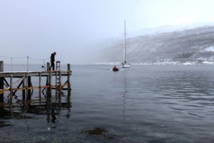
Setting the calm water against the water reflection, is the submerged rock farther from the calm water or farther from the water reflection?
the water reflection

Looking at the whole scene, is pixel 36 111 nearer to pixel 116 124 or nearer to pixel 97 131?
pixel 116 124

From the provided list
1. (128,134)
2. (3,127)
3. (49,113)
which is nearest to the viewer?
(128,134)

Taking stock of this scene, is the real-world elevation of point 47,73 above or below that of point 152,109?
above

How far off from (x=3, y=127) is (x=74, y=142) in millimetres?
6234

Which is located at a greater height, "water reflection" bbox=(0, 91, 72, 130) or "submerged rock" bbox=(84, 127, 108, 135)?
"water reflection" bbox=(0, 91, 72, 130)

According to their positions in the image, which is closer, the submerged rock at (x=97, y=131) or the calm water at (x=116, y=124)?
the calm water at (x=116, y=124)

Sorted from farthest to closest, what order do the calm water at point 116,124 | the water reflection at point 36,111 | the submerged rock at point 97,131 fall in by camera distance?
the water reflection at point 36,111, the submerged rock at point 97,131, the calm water at point 116,124

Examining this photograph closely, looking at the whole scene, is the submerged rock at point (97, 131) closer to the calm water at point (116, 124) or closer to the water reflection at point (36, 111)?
the calm water at point (116, 124)

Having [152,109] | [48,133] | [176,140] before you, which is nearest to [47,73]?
[152,109]

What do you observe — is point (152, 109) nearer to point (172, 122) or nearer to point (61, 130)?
point (172, 122)

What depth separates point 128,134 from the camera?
17125 millimetres

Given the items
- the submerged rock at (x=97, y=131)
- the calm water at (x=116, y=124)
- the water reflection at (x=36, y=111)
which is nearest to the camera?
the calm water at (x=116, y=124)

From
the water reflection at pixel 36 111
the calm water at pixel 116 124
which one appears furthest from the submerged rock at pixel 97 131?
the water reflection at pixel 36 111

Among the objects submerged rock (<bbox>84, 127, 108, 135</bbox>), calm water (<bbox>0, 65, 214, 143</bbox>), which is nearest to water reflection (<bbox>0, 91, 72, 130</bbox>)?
calm water (<bbox>0, 65, 214, 143</bbox>)
